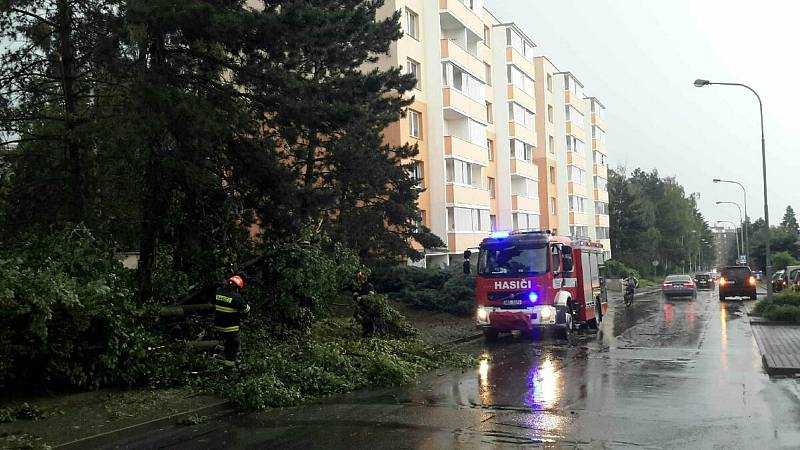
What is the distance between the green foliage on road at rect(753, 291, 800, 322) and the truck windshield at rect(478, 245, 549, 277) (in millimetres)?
9854

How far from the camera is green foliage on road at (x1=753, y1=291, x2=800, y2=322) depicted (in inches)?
868

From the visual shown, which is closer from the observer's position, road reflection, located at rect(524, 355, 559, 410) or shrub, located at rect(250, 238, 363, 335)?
road reflection, located at rect(524, 355, 559, 410)

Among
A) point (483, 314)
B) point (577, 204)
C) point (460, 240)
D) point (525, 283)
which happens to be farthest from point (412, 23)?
point (577, 204)

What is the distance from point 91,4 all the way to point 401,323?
32.1 feet

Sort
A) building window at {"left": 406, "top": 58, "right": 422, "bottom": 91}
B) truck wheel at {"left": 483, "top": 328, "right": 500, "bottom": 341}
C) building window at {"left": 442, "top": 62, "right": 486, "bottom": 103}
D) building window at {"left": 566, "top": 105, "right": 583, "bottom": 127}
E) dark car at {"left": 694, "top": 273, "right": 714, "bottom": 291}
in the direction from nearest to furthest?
truck wheel at {"left": 483, "top": 328, "right": 500, "bottom": 341} < building window at {"left": 406, "top": 58, "right": 422, "bottom": 91} < building window at {"left": 442, "top": 62, "right": 486, "bottom": 103} < dark car at {"left": 694, "top": 273, "right": 714, "bottom": 291} < building window at {"left": 566, "top": 105, "right": 583, "bottom": 127}

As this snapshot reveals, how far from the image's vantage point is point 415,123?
38.5 metres

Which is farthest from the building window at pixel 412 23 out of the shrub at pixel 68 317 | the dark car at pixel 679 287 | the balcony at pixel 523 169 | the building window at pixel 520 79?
the shrub at pixel 68 317

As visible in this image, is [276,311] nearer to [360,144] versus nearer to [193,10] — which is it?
[193,10]

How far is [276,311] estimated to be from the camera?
46.9 feet

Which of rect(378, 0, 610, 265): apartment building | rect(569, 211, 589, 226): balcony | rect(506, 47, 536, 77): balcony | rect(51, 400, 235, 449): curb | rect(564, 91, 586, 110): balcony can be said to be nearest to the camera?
rect(51, 400, 235, 449): curb

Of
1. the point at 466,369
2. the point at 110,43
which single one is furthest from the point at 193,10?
the point at 466,369

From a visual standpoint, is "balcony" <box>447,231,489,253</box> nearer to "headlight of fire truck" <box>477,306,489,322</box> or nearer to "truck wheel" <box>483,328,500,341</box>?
"truck wheel" <box>483,328,500,341</box>

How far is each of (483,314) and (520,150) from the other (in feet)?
124

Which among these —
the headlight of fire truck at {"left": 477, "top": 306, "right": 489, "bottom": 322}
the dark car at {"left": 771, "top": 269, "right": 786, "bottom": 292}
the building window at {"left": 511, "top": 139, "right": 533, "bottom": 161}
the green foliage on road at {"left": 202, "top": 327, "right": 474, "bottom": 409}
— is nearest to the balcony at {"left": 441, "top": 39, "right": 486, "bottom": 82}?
the building window at {"left": 511, "top": 139, "right": 533, "bottom": 161}
